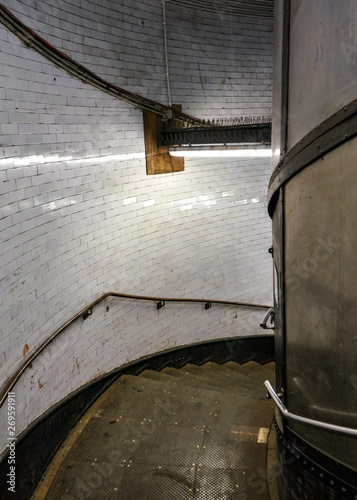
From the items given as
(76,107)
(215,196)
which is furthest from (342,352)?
(215,196)

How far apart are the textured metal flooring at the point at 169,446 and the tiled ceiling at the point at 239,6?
5180 mm

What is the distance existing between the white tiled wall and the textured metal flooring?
613 millimetres

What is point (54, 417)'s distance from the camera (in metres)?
4.35

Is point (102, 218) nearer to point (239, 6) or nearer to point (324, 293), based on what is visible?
point (324, 293)

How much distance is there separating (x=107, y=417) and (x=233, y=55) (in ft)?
17.7

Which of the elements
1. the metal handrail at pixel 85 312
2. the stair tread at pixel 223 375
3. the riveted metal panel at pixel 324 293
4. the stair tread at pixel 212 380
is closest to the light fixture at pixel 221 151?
the metal handrail at pixel 85 312

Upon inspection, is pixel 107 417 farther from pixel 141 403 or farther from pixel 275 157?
pixel 275 157

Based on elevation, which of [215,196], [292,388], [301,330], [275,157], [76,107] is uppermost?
[76,107]

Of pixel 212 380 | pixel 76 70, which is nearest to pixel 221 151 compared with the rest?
pixel 76 70

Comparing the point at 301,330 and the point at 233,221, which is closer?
the point at 301,330

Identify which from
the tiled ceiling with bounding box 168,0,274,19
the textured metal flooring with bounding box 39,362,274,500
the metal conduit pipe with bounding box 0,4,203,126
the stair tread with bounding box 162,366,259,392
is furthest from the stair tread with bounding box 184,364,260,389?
the tiled ceiling with bounding box 168,0,274,19

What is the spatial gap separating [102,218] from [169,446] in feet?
8.69

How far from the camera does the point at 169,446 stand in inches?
157

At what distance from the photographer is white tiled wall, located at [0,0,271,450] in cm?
376
